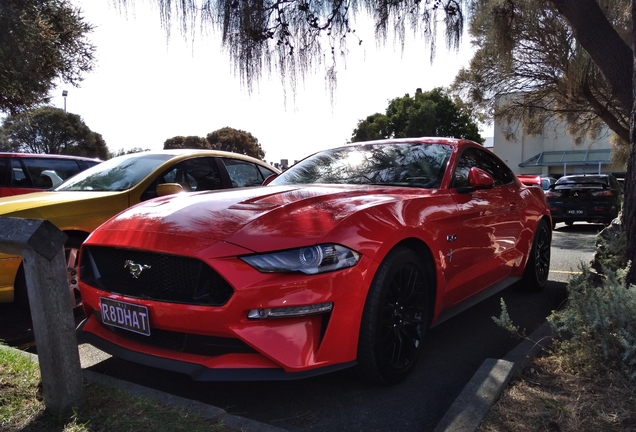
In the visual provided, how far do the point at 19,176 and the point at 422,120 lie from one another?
117 feet

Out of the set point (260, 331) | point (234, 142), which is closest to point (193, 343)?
point (260, 331)

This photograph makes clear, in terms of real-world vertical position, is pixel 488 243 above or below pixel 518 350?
above

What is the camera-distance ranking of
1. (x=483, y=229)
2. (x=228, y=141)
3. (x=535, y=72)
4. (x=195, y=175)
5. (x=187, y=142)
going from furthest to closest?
1. (x=228, y=141)
2. (x=187, y=142)
3. (x=535, y=72)
4. (x=195, y=175)
5. (x=483, y=229)

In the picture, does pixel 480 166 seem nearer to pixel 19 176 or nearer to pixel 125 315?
pixel 125 315

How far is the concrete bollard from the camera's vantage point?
2.27m

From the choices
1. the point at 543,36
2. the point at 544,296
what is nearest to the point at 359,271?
the point at 544,296

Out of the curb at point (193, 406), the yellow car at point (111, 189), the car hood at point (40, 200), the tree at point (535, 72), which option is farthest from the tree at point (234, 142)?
the curb at point (193, 406)

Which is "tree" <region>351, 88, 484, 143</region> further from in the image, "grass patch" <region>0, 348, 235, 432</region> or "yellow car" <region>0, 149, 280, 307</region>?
"grass patch" <region>0, 348, 235, 432</region>

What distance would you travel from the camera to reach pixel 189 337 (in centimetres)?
255

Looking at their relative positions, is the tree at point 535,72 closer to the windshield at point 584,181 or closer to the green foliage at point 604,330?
the windshield at point 584,181

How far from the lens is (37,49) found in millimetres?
6855

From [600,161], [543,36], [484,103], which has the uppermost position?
[543,36]

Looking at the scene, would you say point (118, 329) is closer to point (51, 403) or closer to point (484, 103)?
point (51, 403)

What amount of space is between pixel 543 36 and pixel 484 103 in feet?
18.7
